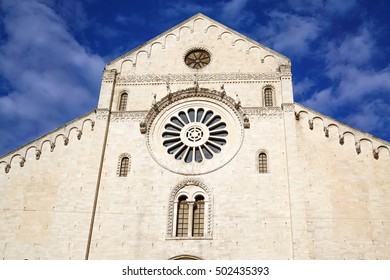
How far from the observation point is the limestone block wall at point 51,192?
21500 millimetres

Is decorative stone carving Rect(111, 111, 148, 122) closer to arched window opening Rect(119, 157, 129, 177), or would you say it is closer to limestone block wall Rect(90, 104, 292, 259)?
limestone block wall Rect(90, 104, 292, 259)

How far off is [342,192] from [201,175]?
6.93 m

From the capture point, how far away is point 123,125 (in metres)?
24.8

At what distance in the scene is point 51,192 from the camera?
2272cm

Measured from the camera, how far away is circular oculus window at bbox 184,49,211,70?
26.5 m

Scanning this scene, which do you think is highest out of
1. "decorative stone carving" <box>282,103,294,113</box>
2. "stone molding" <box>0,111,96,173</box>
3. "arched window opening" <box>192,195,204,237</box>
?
"decorative stone carving" <box>282,103,294,113</box>

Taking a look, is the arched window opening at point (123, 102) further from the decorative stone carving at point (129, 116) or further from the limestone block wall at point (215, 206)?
the limestone block wall at point (215, 206)

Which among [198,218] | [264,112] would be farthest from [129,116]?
[264,112]

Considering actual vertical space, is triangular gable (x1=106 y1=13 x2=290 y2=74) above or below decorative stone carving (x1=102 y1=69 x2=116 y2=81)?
above

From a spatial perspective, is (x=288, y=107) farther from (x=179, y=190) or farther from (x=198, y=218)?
(x=198, y=218)

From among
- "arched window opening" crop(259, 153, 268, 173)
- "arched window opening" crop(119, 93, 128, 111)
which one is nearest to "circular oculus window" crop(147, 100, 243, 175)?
"arched window opening" crop(259, 153, 268, 173)

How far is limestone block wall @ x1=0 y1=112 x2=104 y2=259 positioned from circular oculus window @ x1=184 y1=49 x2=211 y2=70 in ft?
21.5

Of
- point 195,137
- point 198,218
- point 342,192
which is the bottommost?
point 198,218
